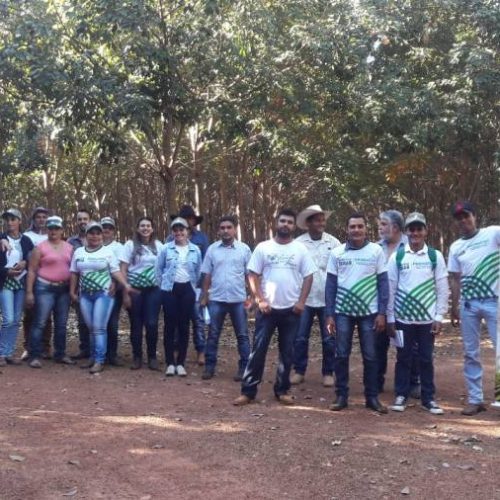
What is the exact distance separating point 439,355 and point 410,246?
412 cm

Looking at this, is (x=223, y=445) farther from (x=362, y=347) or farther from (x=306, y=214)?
(x=306, y=214)

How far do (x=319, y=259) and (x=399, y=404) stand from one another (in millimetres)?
1888

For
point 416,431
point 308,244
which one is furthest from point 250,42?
point 416,431

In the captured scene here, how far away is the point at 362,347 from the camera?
691cm

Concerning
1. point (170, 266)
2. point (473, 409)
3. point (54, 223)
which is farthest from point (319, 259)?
point (54, 223)

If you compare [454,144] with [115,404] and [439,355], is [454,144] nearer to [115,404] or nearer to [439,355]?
[439,355]

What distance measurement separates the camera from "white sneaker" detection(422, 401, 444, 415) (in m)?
6.88

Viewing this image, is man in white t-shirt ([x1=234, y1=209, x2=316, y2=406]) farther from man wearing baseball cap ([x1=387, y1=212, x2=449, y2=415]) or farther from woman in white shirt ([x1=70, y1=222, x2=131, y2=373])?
woman in white shirt ([x1=70, y1=222, x2=131, y2=373])

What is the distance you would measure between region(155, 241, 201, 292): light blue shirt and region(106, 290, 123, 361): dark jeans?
2.23 ft

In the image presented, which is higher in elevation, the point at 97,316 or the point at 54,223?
the point at 54,223

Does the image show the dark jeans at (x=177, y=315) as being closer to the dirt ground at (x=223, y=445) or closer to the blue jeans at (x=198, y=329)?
the blue jeans at (x=198, y=329)

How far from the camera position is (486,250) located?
6.79m

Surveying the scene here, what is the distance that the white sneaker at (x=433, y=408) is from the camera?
688 centimetres

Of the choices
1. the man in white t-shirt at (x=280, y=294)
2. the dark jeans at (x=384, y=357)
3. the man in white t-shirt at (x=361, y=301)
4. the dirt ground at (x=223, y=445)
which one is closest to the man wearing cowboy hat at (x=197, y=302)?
the dirt ground at (x=223, y=445)
